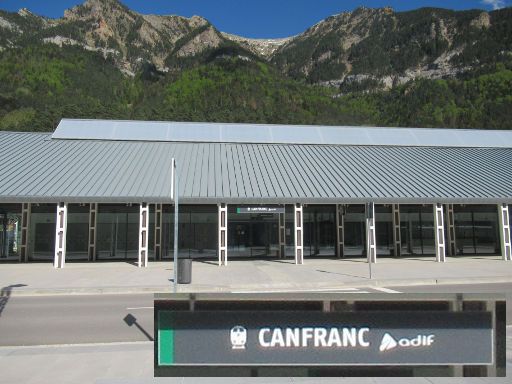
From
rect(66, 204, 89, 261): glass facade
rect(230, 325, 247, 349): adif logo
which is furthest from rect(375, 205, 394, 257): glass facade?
rect(230, 325, 247, 349): adif logo

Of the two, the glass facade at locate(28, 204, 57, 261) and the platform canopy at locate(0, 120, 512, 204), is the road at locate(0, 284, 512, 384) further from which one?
the glass facade at locate(28, 204, 57, 261)

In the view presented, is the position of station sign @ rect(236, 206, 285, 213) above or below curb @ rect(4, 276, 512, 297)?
above

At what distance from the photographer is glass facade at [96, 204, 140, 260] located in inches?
1112

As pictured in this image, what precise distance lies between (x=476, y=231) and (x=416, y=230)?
415 centimetres

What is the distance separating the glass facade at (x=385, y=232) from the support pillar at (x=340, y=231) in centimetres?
235

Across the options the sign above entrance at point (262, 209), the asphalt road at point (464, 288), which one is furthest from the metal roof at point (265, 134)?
the asphalt road at point (464, 288)

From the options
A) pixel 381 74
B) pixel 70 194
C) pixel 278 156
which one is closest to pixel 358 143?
pixel 278 156

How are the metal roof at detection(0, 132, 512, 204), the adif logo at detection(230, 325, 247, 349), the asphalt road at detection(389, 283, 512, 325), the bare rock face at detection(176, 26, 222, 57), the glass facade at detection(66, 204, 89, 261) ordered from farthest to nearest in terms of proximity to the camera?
the bare rock face at detection(176, 26, 222, 57), the glass facade at detection(66, 204, 89, 261), the metal roof at detection(0, 132, 512, 204), the asphalt road at detection(389, 283, 512, 325), the adif logo at detection(230, 325, 247, 349)

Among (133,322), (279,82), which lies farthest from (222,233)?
(279,82)

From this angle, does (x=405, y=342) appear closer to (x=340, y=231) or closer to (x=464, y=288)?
(x=464, y=288)

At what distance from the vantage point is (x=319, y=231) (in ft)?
98.0

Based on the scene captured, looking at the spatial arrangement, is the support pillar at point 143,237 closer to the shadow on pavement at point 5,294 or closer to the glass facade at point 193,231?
the glass facade at point 193,231

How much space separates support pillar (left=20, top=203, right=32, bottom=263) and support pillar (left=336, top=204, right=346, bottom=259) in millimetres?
18985

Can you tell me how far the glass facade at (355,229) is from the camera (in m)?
29.8
